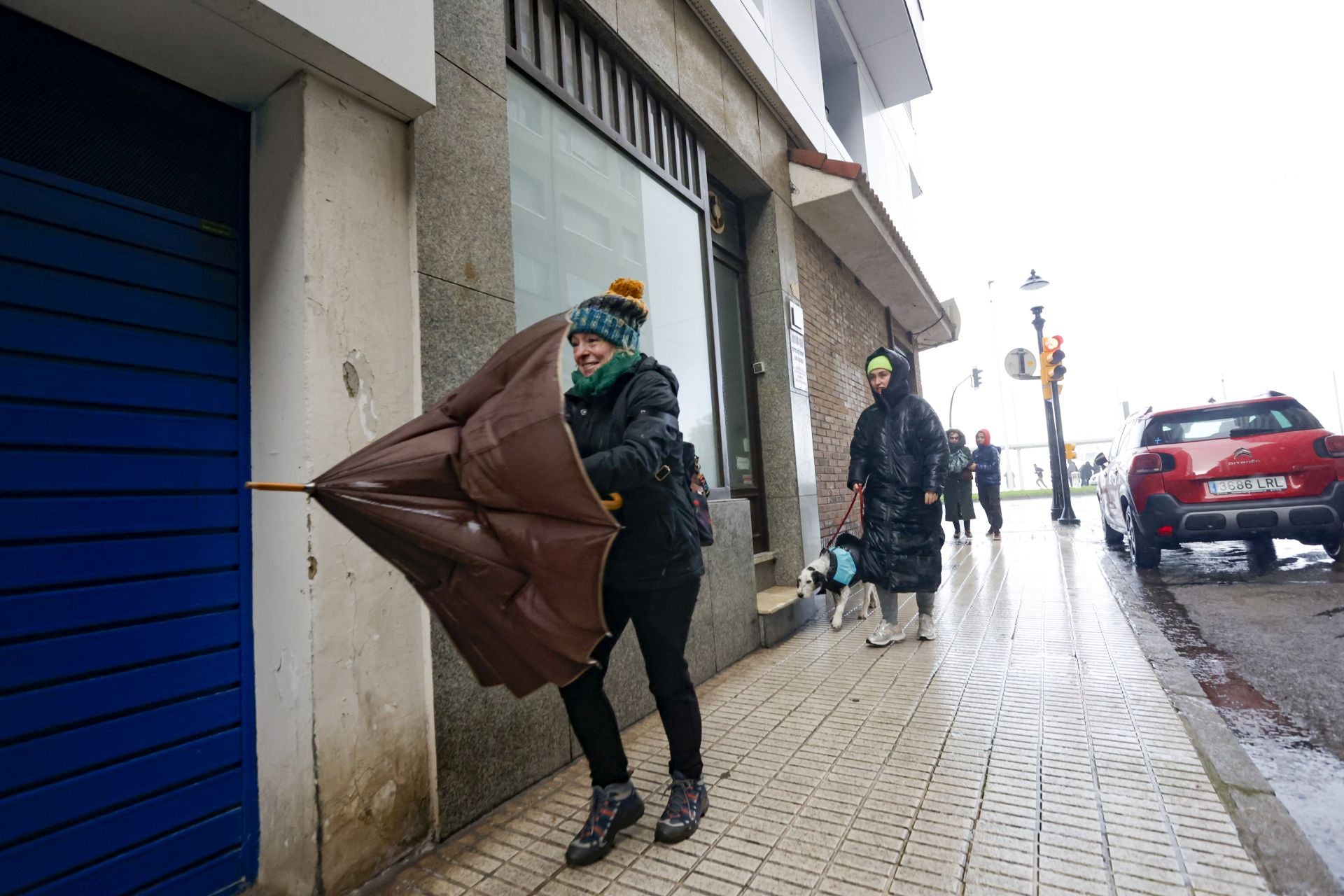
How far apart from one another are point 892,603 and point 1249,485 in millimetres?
4252

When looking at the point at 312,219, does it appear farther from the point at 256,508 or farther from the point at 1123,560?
the point at 1123,560

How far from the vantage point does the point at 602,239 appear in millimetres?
4586

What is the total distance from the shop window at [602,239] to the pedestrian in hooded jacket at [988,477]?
24.6 ft

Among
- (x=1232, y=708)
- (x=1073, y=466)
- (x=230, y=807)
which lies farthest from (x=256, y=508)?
(x=1073, y=466)

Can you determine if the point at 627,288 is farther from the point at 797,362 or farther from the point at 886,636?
the point at 797,362

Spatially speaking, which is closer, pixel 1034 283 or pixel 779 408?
pixel 779 408

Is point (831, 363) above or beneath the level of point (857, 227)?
beneath

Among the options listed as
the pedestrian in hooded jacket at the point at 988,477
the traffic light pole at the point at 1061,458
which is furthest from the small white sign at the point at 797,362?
the traffic light pole at the point at 1061,458

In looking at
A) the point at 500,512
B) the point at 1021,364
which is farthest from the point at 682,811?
the point at 1021,364

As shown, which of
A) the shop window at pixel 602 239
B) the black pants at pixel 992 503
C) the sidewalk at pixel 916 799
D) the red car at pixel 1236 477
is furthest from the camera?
the black pants at pixel 992 503

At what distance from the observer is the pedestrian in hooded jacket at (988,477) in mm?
11398

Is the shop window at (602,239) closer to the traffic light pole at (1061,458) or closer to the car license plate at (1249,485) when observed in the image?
the car license plate at (1249,485)

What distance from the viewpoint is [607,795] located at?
2.43 metres

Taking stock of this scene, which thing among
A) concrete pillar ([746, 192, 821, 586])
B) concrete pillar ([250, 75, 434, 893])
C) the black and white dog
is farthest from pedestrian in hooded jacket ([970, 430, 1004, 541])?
concrete pillar ([250, 75, 434, 893])
